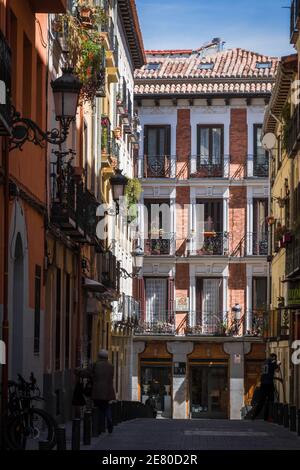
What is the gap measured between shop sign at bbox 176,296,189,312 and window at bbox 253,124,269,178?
6655 millimetres

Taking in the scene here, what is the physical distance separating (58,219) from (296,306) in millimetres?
12752

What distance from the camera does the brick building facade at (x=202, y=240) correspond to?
62.7m

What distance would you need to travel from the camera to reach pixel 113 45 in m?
47.2

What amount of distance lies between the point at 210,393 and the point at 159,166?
1088 centimetres

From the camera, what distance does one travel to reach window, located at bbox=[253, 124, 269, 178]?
211 feet

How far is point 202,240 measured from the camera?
210 ft

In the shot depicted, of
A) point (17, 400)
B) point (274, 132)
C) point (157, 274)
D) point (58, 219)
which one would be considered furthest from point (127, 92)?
point (17, 400)

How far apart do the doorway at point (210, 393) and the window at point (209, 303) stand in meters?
1.95

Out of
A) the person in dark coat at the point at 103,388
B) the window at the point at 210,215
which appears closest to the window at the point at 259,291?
the window at the point at 210,215

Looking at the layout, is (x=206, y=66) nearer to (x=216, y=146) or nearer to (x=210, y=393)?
(x=216, y=146)

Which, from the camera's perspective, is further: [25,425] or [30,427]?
[30,427]

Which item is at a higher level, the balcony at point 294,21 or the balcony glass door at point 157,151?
the balcony at point 294,21

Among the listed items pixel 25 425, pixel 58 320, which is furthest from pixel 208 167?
pixel 25 425

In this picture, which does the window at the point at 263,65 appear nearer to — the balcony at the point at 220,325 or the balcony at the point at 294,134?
the balcony at the point at 220,325
